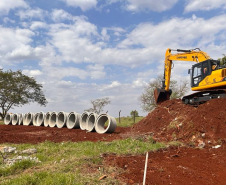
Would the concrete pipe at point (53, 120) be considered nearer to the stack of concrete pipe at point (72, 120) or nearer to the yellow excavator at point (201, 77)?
the stack of concrete pipe at point (72, 120)

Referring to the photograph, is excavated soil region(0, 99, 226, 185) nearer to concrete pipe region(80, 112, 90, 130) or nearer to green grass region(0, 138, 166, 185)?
green grass region(0, 138, 166, 185)

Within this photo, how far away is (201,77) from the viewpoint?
11.8 metres

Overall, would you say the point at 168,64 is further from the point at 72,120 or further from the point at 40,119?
the point at 40,119

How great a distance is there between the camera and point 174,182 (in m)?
4.40

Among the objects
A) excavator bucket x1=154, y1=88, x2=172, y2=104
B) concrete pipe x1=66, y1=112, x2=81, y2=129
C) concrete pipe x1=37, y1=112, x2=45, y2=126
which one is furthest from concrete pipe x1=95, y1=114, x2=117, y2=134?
concrete pipe x1=37, y1=112, x2=45, y2=126

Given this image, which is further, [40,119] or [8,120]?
[8,120]

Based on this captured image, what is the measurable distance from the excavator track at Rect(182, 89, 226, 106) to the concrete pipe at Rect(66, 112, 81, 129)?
7084 mm

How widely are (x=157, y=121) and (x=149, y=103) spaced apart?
14.0 m

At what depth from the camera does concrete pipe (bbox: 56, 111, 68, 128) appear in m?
15.8

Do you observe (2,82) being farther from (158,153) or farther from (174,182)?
(174,182)

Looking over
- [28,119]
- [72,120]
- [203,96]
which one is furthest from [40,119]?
[203,96]

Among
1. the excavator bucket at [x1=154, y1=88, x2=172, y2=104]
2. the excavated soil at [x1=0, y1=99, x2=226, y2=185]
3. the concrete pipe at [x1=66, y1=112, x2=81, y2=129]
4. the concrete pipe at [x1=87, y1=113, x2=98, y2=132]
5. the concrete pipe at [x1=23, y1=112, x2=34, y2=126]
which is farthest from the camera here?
the concrete pipe at [x1=23, y1=112, x2=34, y2=126]

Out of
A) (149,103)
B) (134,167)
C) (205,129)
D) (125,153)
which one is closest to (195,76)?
(205,129)

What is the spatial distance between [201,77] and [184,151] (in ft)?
18.8
